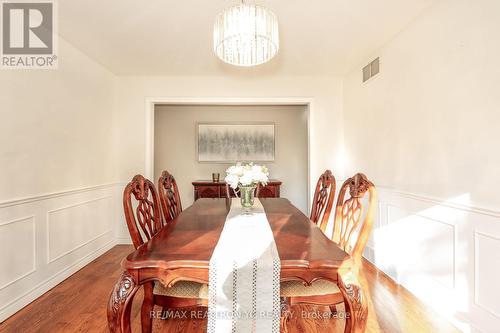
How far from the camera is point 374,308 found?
85.1 inches

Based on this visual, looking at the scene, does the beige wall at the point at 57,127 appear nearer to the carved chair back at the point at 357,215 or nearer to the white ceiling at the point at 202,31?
the white ceiling at the point at 202,31

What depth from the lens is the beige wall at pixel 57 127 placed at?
219 cm

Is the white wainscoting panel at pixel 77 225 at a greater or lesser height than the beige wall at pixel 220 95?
lesser

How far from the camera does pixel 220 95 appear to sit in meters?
3.96

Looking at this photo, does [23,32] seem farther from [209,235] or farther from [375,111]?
[375,111]

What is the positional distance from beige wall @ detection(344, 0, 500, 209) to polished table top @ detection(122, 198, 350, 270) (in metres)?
1.18

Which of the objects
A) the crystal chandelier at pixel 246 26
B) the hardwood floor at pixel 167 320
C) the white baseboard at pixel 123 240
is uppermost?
the crystal chandelier at pixel 246 26

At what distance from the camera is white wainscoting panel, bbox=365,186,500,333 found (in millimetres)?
1730

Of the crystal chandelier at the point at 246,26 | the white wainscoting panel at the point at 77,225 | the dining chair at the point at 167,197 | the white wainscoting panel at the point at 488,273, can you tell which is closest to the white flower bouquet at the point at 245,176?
the dining chair at the point at 167,197

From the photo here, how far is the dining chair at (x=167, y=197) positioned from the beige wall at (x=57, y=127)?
115cm

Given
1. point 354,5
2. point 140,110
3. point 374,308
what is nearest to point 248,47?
point 354,5

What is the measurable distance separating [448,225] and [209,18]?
2.55 metres
